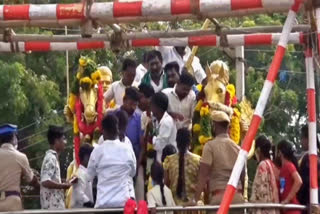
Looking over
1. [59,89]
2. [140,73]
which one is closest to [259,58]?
[59,89]

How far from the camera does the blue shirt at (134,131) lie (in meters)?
13.0

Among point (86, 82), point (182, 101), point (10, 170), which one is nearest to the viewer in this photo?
point (10, 170)

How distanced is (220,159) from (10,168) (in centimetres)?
204

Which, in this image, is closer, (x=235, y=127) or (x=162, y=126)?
(x=162, y=126)

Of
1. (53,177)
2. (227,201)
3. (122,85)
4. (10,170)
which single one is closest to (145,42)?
(122,85)

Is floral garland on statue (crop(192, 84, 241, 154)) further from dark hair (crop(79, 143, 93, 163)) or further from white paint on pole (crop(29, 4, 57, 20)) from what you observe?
white paint on pole (crop(29, 4, 57, 20))

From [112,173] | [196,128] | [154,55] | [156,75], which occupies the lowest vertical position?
[112,173]

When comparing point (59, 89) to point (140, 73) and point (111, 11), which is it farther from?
Result: point (111, 11)

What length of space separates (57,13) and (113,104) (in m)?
2.68

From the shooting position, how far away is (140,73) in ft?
48.5

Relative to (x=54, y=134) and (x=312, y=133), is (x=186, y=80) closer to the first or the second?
(x=54, y=134)

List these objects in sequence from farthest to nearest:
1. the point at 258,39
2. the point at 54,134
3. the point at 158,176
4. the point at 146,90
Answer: the point at 146,90 → the point at 258,39 → the point at 54,134 → the point at 158,176

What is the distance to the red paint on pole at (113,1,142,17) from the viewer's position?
11.4 metres

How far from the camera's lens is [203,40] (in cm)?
1364
